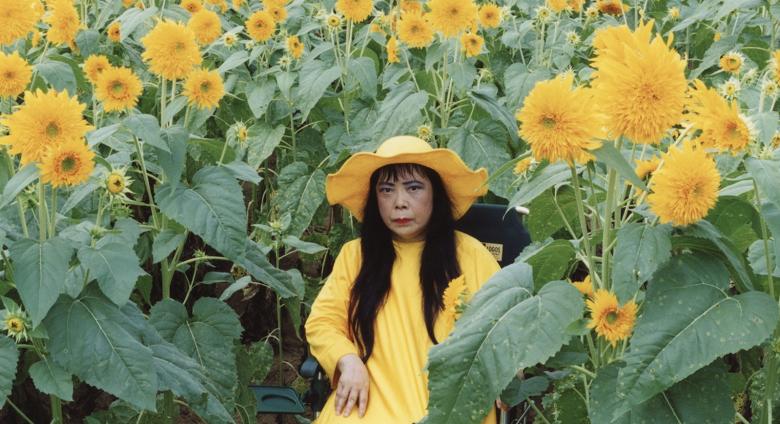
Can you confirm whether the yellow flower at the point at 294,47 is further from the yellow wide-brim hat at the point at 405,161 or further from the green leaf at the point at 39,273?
the green leaf at the point at 39,273

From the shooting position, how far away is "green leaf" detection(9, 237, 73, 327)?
94.3 inches

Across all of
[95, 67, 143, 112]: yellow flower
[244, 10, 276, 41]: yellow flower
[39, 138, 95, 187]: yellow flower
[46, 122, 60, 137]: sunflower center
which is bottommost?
[39, 138, 95, 187]: yellow flower

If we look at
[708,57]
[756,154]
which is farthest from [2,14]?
[708,57]

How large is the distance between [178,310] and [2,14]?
40.8 inches

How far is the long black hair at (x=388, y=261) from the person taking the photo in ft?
10.3

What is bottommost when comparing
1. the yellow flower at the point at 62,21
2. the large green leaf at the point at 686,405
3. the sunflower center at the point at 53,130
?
the large green leaf at the point at 686,405

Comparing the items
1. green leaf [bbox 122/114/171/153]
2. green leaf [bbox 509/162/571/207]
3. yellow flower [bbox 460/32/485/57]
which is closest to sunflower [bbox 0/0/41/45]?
green leaf [bbox 122/114/171/153]

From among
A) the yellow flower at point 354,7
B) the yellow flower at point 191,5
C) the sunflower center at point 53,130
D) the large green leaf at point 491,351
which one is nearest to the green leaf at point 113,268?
the sunflower center at point 53,130

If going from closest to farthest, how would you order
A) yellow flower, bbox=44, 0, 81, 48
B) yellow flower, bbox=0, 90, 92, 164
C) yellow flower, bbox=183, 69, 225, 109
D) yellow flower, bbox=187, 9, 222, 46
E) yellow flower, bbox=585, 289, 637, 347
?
yellow flower, bbox=585, 289, 637, 347
yellow flower, bbox=0, 90, 92, 164
yellow flower, bbox=183, 69, 225, 109
yellow flower, bbox=187, 9, 222, 46
yellow flower, bbox=44, 0, 81, 48

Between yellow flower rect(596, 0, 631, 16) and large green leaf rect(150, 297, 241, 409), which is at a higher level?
yellow flower rect(596, 0, 631, 16)

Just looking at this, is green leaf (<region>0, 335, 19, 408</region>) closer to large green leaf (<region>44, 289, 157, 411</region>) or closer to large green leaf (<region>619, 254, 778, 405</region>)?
large green leaf (<region>44, 289, 157, 411</region>)

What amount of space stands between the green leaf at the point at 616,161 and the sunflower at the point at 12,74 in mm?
1433

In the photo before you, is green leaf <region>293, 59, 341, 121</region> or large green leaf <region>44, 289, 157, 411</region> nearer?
large green leaf <region>44, 289, 157, 411</region>

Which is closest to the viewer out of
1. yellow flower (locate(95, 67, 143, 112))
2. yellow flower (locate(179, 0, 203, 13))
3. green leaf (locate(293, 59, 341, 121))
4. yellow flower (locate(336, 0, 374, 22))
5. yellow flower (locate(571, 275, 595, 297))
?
yellow flower (locate(571, 275, 595, 297))
